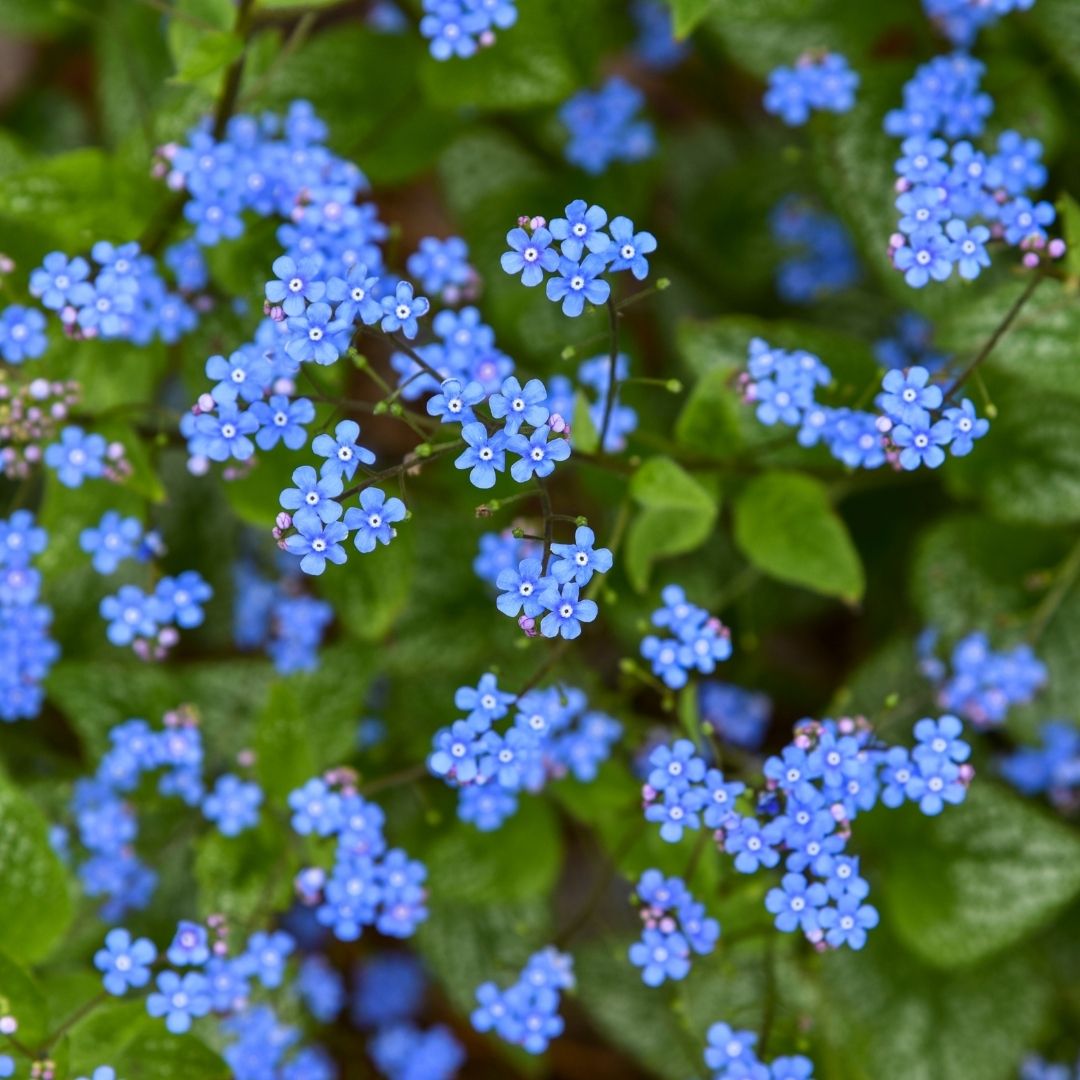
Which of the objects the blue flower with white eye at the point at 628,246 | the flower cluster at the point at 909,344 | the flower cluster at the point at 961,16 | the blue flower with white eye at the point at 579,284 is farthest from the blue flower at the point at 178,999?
the flower cluster at the point at 961,16

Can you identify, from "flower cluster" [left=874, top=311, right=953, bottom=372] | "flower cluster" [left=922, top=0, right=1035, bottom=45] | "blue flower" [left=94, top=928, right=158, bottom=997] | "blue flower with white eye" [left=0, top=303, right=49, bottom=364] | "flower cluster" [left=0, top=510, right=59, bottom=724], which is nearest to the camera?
"blue flower" [left=94, top=928, right=158, bottom=997]

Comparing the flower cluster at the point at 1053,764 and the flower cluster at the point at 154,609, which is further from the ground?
the flower cluster at the point at 154,609

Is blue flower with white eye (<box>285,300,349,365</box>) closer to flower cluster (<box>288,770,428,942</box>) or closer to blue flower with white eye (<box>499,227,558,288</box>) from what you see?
blue flower with white eye (<box>499,227,558,288</box>)

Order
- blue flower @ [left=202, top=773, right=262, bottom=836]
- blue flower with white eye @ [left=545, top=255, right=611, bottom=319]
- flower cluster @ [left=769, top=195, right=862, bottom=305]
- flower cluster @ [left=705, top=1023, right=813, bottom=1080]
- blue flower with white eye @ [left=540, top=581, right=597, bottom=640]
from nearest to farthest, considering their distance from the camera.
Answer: blue flower with white eye @ [left=540, top=581, right=597, bottom=640] → blue flower with white eye @ [left=545, top=255, right=611, bottom=319] → flower cluster @ [left=705, top=1023, right=813, bottom=1080] → blue flower @ [left=202, top=773, right=262, bottom=836] → flower cluster @ [left=769, top=195, right=862, bottom=305]

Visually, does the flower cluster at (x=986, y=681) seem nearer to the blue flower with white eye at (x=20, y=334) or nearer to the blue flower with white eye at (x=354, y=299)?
the blue flower with white eye at (x=354, y=299)

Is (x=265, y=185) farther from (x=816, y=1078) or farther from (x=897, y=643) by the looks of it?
(x=816, y=1078)

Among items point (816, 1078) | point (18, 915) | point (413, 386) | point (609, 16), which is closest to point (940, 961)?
point (816, 1078)

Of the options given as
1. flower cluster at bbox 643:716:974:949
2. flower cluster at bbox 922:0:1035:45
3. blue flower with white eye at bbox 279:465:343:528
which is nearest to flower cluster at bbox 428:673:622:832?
flower cluster at bbox 643:716:974:949
